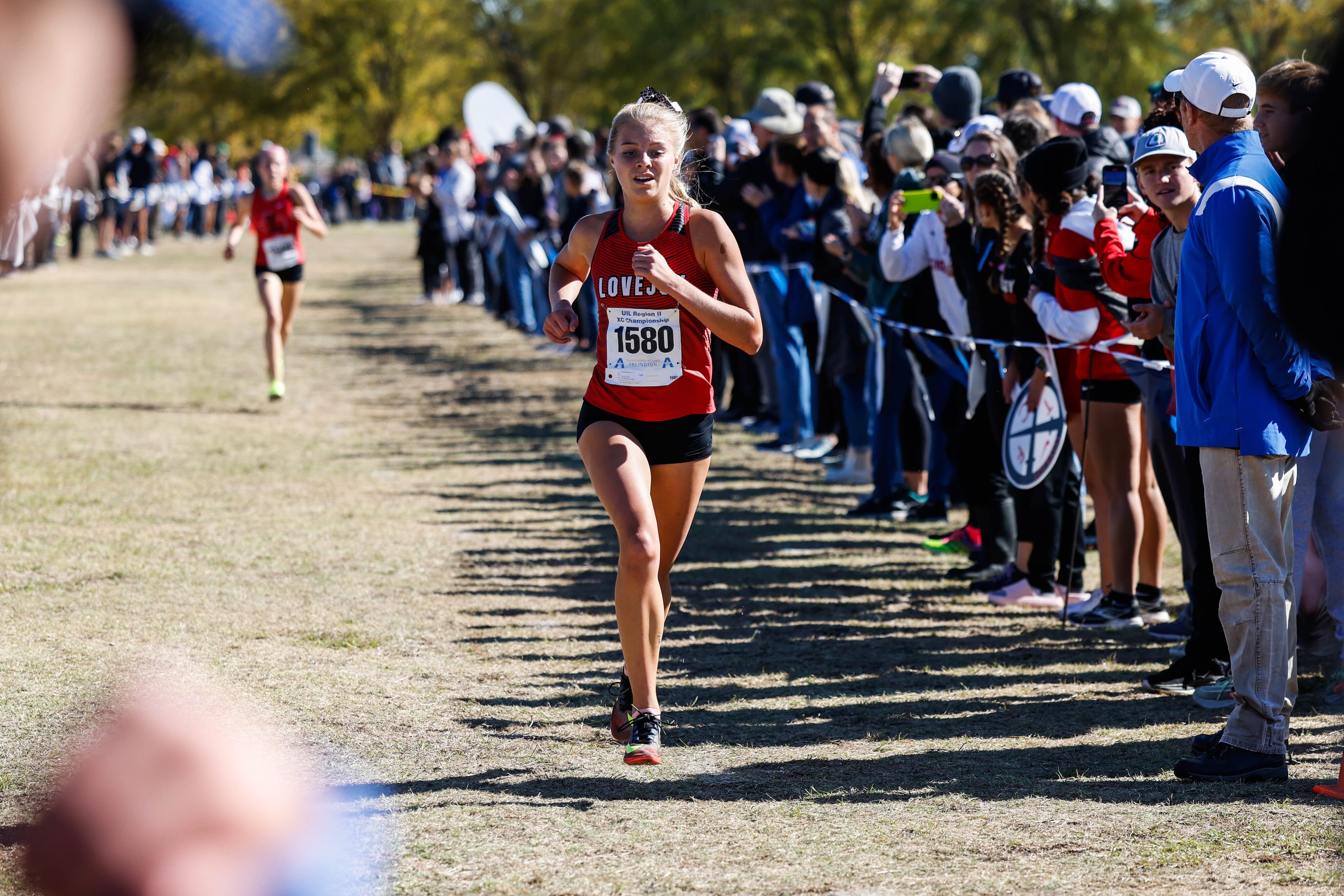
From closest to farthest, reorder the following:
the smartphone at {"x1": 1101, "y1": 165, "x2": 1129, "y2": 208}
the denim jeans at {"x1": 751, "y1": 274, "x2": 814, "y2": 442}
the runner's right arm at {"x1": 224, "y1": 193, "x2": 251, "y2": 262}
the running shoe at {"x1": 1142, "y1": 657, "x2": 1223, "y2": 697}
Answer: the running shoe at {"x1": 1142, "y1": 657, "x2": 1223, "y2": 697}, the smartphone at {"x1": 1101, "y1": 165, "x2": 1129, "y2": 208}, the denim jeans at {"x1": 751, "y1": 274, "x2": 814, "y2": 442}, the runner's right arm at {"x1": 224, "y1": 193, "x2": 251, "y2": 262}

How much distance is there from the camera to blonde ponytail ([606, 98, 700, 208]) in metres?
4.95

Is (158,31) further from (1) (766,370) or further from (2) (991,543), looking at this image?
(1) (766,370)

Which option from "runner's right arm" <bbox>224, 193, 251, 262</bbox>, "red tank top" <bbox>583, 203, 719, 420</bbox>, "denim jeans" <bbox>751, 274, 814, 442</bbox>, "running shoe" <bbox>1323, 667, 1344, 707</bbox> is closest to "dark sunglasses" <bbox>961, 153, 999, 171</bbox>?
"red tank top" <bbox>583, 203, 719, 420</bbox>

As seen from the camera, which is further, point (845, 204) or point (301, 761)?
point (845, 204)

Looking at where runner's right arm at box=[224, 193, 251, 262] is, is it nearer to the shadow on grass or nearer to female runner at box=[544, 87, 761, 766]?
female runner at box=[544, 87, 761, 766]

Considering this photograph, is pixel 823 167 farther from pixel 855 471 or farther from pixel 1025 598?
pixel 1025 598

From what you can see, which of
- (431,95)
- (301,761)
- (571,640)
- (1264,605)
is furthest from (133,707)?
(431,95)

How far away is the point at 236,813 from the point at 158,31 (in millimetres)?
545

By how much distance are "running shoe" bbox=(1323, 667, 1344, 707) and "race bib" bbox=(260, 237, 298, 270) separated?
10.2m

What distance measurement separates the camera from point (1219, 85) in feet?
15.2

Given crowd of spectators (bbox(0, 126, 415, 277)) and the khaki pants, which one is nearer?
the khaki pants

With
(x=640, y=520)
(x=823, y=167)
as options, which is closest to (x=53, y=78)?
(x=640, y=520)

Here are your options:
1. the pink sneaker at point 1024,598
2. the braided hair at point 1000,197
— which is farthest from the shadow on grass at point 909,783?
the braided hair at point 1000,197

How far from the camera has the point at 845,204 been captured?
9672 mm
